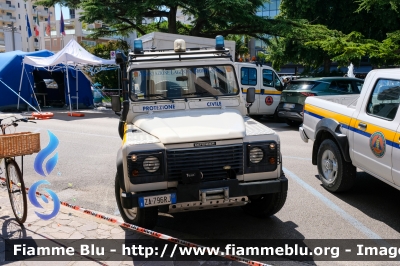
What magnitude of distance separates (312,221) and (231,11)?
1494 centimetres

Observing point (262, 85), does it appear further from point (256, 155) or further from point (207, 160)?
point (207, 160)

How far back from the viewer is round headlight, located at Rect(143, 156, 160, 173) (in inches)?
163

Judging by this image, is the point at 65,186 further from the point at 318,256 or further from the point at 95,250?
the point at 318,256

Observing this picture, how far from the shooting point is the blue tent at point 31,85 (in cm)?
1920

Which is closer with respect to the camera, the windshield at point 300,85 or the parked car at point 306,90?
the parked car at point 306,90

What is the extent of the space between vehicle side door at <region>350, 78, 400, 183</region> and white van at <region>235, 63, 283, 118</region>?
8.81 m

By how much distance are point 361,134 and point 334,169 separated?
2.98 feet

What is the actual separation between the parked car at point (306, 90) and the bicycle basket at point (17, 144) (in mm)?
9382

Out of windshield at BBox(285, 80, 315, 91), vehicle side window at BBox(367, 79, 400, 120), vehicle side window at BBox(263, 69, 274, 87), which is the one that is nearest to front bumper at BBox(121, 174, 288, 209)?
vehicle side window at BBox(367, 79, 400, 120)

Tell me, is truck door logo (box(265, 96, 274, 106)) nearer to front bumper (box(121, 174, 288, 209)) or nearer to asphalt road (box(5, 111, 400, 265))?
asphalt road (box(5, 111, 400, 265))

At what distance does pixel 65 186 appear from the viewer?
6.86 metres

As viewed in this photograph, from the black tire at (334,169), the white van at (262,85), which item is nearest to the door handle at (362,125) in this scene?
the black tire at (334,169)

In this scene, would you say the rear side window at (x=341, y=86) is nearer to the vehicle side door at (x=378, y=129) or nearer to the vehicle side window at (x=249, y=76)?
the vehicle side window at (x=249, y=76)

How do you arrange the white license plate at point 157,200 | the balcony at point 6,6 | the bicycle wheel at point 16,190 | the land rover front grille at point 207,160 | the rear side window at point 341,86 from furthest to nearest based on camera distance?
the balcony at point 6,6, the rear side window at point 341,86, the bicycle wheel at point 16,190, the land rover front grille at point 207,160, the white license plate at point 157,200
